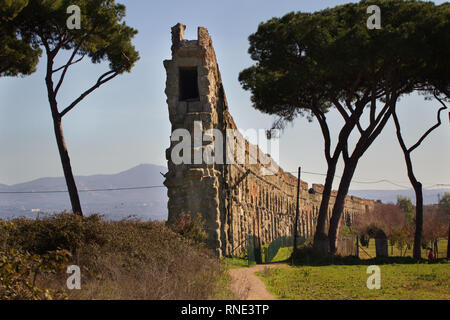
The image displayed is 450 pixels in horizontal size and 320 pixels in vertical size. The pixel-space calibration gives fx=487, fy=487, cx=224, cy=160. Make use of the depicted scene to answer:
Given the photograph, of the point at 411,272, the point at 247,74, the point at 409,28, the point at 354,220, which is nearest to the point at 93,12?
the point at 247,74

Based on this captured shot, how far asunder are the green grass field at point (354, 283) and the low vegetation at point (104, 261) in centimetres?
144

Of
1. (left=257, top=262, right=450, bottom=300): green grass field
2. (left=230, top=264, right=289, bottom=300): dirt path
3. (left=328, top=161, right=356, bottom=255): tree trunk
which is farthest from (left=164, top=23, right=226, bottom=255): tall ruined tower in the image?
(left=328, top=161, right=356, bottom=255): tree trunk

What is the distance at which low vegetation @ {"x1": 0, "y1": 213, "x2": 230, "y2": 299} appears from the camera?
5887 mm

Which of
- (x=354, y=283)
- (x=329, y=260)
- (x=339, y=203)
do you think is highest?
(x=339, y=203)

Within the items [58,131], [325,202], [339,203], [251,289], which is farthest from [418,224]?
[58,131]

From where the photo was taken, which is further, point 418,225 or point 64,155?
point 418,225

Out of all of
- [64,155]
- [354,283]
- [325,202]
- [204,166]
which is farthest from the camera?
[325,202]

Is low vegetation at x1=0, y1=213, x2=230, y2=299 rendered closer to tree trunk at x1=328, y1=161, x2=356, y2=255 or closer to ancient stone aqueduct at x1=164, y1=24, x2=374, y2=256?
ancient stone aqueduct at x1=164, y1=24, x2=374, y2=256

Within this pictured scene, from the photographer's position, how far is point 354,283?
935 centimetres

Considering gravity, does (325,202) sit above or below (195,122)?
below

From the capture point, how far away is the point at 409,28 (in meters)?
14.3

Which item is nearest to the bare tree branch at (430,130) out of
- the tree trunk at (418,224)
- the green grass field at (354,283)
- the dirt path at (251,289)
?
the tree trunk at (418,224)

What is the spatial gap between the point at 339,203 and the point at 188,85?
19.7 feet

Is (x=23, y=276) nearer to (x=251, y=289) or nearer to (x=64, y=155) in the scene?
(x=251, y=289)
